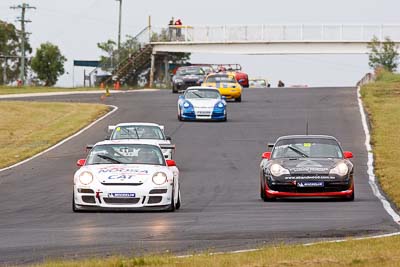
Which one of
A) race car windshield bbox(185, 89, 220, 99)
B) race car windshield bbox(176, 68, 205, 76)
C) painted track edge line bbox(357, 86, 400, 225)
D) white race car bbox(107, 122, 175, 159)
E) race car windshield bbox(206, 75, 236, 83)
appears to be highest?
race car windshield bbox(176, 68, 205, 76)

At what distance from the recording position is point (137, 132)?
1237 inches

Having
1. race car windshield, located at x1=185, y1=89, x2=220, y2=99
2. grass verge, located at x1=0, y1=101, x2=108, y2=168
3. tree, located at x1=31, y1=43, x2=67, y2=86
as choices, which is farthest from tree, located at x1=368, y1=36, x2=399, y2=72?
tree, located at x1=31, y1=43, x2=67, y2=86

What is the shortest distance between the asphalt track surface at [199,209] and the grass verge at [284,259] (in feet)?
3.26

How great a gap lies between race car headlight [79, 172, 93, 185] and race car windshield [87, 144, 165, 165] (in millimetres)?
701

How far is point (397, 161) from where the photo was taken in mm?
32344

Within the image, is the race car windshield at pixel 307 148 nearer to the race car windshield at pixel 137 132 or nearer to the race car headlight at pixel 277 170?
the race car headlight at pixel 277 170

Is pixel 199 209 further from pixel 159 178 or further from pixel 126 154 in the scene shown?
pixel 126 154

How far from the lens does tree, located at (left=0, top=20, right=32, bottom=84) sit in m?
125

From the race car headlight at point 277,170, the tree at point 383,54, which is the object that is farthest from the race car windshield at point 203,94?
the tree at point 383,54

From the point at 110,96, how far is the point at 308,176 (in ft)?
149

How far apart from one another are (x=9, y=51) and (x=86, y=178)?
111 m

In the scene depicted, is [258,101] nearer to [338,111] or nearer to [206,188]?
[338,111]

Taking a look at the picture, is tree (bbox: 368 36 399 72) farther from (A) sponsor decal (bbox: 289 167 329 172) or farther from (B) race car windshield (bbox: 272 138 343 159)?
(A) sponsor decal (bbox: 289 167 329 172)

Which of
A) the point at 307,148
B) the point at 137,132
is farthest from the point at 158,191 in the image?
the point at 137,132
